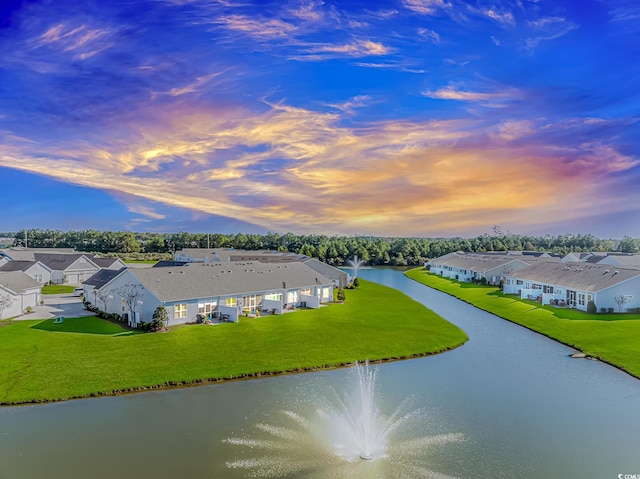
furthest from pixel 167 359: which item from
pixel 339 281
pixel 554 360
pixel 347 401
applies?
pixel 339 281

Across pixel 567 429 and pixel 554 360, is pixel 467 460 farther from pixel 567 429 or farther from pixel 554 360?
pixel 554 360

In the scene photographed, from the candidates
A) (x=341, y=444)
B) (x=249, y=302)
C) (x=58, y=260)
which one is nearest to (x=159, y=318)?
(x=249, y=302)

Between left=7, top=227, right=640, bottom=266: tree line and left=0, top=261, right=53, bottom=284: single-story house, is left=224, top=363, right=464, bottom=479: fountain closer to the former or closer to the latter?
left=0, top=261, right=53, bottom=284: single-story house

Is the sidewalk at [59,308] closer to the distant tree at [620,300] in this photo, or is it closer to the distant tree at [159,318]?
the distant tree at [159,318]

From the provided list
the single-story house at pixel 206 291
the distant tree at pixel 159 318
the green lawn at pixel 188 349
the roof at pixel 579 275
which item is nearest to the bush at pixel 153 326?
the distant tree at pixel 159 318

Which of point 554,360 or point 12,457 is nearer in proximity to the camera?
point 12,457

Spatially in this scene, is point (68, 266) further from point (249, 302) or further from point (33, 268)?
point (249, 302)
